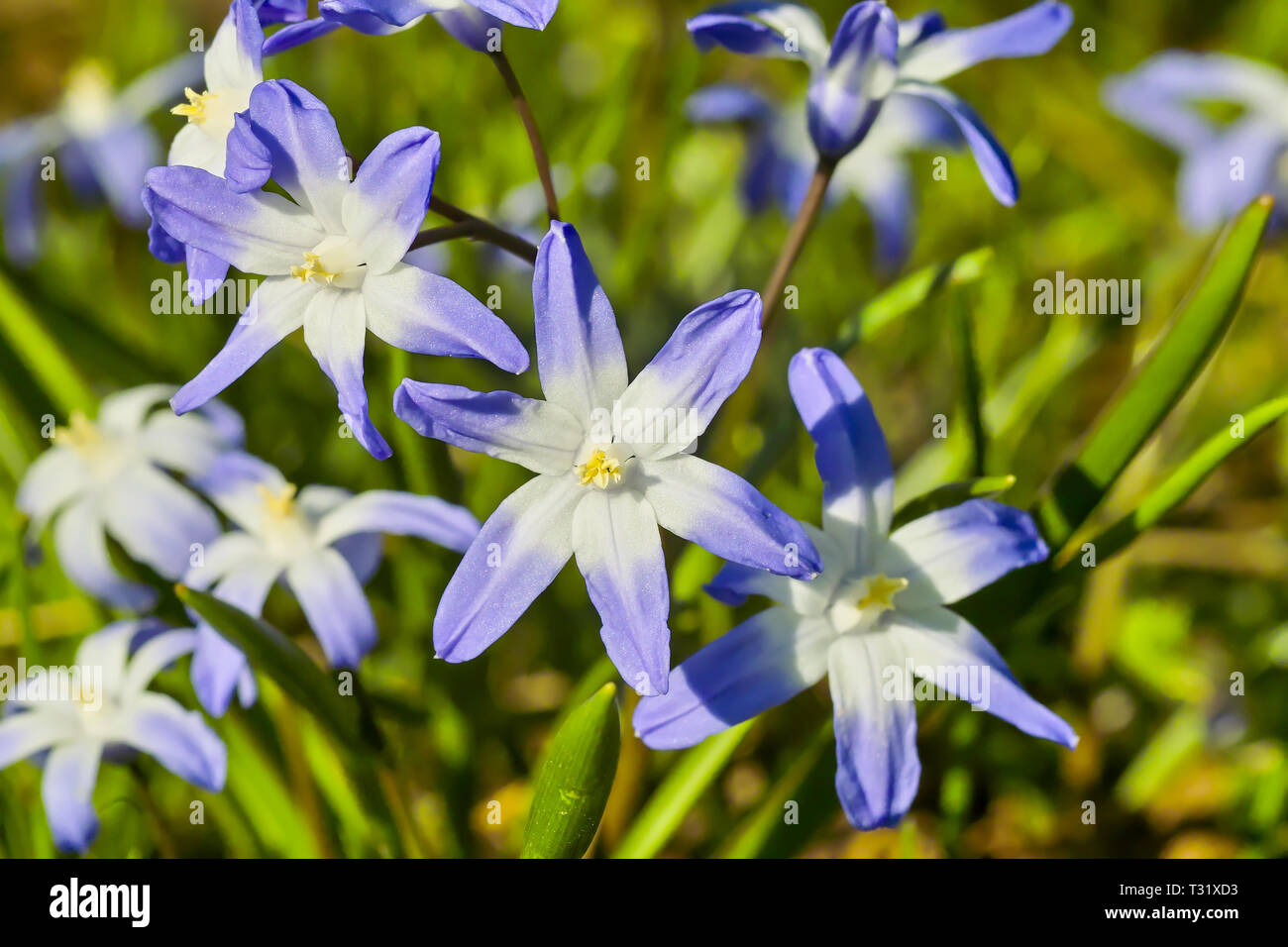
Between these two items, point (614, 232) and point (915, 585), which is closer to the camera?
point (915, 585)

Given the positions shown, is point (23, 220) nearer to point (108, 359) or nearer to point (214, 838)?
point (108, 359)

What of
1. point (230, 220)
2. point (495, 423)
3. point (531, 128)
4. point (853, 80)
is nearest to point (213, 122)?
point (230, 220)

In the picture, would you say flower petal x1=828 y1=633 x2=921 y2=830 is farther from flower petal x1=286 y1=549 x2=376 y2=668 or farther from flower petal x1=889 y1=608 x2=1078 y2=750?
flower petal x1=286 y1=549 x2=376 y2=668

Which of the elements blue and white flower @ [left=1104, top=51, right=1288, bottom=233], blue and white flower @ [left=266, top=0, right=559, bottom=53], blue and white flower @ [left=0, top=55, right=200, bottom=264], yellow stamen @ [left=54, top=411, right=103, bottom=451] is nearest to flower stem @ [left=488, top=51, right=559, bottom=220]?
blue and white flower @ [left=266, top=0, right=559, bottom=53]

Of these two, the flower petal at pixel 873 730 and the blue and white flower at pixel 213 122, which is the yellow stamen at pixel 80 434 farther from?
the flower petal at pixel 873 730

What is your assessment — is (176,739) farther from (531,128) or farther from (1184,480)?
(1184,480)
